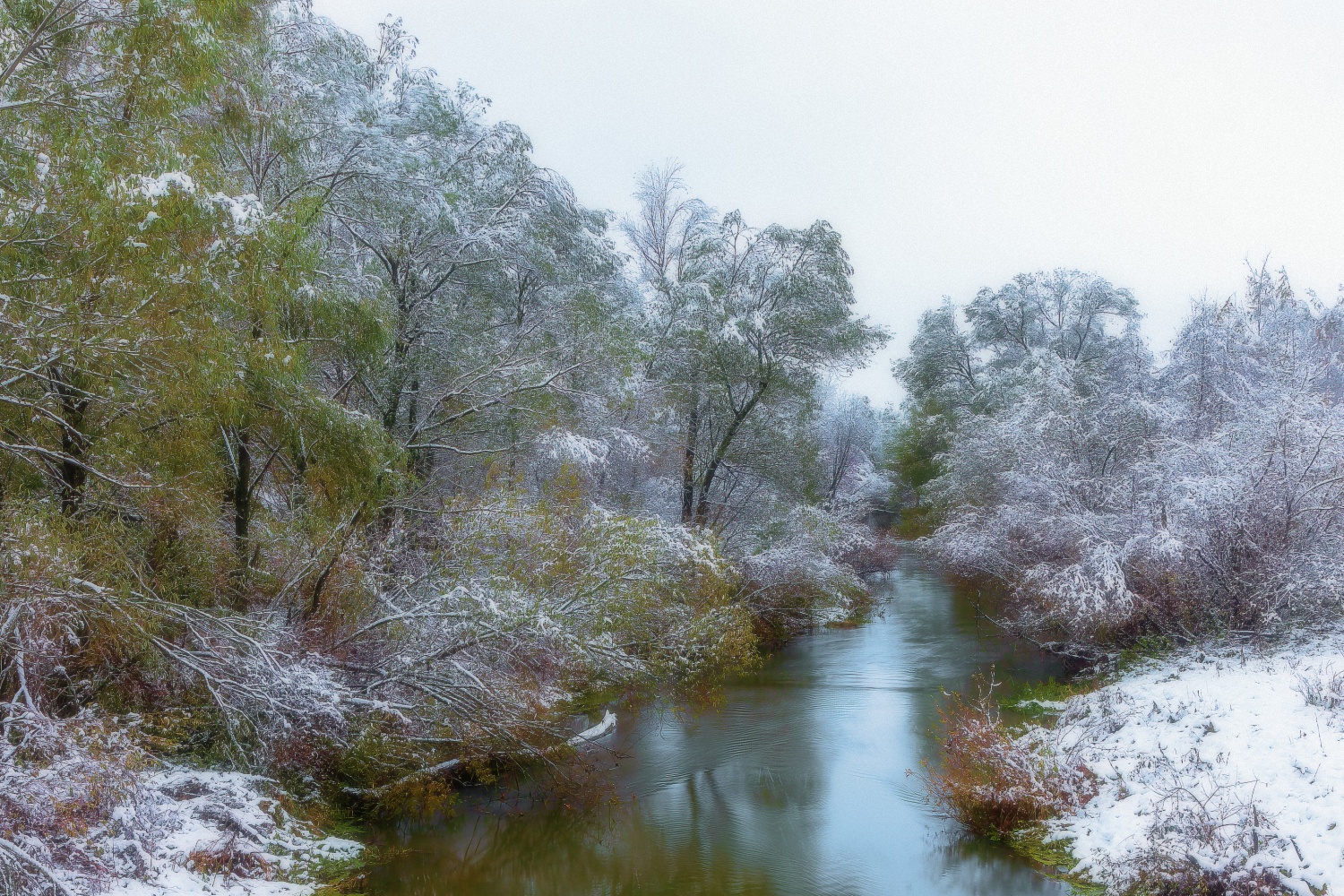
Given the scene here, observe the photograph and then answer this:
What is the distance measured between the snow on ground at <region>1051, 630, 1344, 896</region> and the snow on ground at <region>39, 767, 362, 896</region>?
24.2 feet

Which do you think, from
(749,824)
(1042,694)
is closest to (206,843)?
(749,824)

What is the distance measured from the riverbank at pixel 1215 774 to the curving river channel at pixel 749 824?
3.11ft

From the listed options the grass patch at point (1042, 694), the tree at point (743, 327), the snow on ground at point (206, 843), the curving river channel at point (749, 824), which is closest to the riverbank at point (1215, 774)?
the curving river channel at point (749, 824)

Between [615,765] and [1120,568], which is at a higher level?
[1120,568]

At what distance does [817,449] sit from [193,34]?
1825cm

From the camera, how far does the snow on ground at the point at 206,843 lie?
6031mm

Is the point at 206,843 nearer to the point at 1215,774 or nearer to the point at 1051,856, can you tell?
→ the point at 1051,856

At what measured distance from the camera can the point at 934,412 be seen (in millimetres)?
34906

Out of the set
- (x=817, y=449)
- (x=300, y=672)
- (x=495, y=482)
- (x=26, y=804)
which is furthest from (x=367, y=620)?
(x=817, y=449)

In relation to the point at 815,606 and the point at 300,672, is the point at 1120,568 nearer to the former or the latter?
the point at 815,606

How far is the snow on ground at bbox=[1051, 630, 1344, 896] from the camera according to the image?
21.7ft

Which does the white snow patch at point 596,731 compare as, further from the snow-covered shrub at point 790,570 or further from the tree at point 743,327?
the tree at point 743,327

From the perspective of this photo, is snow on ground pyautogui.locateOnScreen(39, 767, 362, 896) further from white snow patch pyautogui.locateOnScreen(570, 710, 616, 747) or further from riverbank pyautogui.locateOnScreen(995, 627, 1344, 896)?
riverbank pyautogui.locateOnScreen(995, 627, 1344, 896)

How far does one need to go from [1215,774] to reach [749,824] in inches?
192
